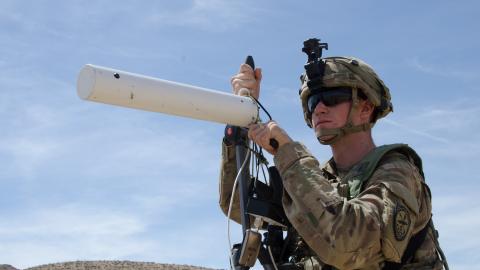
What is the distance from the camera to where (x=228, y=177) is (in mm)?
6785

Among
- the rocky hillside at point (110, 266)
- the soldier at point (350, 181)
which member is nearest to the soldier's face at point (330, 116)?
the soldier at point (350, 181)

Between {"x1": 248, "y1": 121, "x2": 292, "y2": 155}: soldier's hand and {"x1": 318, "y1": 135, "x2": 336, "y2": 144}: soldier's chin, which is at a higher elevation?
{"x1": 318, "y1": 135, "x2": 336, "y2": 144}: soldier's chin

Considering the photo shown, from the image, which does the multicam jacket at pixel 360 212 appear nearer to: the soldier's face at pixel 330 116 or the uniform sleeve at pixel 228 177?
the soldier's face at pixel 330 116

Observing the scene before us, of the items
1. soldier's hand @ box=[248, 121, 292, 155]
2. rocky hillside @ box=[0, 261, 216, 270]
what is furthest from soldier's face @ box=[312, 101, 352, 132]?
rocky hillside @ box=[0, 261, 216, 270]

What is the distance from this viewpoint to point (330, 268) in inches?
226

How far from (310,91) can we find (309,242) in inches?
50.7

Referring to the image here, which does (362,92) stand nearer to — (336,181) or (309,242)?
(336,181)

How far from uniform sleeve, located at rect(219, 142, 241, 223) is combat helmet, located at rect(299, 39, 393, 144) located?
2.49 ft

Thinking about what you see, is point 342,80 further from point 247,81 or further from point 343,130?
point 247,81

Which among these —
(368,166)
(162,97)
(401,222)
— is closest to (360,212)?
(401,222)

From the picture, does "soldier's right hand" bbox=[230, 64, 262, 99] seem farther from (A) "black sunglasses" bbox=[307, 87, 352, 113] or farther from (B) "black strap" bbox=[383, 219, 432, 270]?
(B) "black strap" bbox=[383, 219, 432, 270]

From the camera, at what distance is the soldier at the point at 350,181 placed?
5262 millimetres

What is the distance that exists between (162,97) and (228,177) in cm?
157

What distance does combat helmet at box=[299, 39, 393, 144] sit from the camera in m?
6.06
